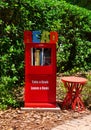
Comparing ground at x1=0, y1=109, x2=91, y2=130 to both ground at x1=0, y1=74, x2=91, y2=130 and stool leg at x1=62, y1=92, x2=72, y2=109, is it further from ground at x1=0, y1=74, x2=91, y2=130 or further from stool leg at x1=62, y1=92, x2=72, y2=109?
stool leg at x1=62, y1=92, x2=72, y2=109

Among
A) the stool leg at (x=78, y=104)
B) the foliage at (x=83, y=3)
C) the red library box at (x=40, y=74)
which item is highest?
the foliage at (x=83, y=3)

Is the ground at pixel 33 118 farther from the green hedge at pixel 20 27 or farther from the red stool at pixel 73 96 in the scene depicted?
the green hedge at pixel 20 27

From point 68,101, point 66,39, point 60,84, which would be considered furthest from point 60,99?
point 66,39

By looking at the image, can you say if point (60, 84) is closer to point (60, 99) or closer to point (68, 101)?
point (60, 99)

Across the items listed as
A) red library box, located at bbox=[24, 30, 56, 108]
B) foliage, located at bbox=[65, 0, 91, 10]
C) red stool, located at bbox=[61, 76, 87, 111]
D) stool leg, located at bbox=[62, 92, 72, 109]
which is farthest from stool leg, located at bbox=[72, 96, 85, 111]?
foliage, located at bbox=[65, 0, 91, 10]

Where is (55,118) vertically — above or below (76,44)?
below

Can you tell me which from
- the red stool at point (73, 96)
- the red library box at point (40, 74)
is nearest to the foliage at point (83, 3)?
the red stool at point (73, 96)

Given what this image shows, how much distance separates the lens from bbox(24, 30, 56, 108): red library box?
804 cm

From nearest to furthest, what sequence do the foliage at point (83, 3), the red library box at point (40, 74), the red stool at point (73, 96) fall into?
the red library box at point (40, 74) → the red stool at point (73, 96) → the foliage at point (83, 3)

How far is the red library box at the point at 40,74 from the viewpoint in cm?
804

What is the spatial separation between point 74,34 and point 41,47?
512 centimetres

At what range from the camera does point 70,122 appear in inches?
290

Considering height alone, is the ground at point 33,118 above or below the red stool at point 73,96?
below

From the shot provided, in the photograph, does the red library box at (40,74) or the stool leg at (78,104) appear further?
the stool leg at (78,104)
